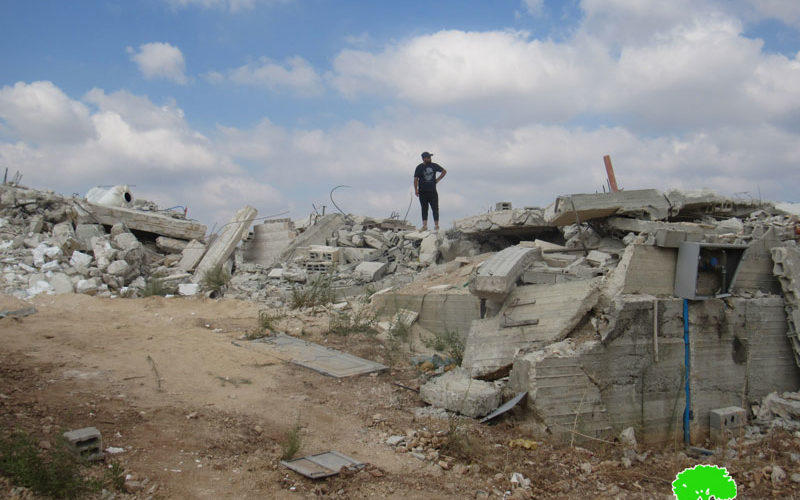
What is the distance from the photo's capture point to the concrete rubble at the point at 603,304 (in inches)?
223

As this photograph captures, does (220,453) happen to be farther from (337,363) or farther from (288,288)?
(288,288)

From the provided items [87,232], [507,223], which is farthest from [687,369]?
[87,232]

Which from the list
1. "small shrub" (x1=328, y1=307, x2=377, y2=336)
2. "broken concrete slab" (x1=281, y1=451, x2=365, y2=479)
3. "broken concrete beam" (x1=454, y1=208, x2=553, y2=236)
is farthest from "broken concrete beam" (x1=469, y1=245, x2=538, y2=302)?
"broken concrete beam" (x1=454, y1=208, x2=553, y2=236)

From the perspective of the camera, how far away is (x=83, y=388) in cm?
521

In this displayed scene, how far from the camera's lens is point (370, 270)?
11.9m

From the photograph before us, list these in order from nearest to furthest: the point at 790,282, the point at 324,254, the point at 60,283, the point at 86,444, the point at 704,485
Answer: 1. the point at 704,485
2. the point at 86,444
3. the point at 790,282
4. the point at 60,283
5. the point at 324,254

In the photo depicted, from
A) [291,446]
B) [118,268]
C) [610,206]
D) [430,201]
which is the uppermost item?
[430,201]

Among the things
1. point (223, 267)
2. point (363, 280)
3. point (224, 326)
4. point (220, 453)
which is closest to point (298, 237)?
point (223, 267)

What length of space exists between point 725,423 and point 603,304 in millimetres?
1999

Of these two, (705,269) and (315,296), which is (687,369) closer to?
(705,269)

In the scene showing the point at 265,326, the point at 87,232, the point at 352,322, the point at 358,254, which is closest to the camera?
the point at 265,326

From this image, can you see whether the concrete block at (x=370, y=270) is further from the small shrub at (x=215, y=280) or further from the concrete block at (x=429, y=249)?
the small shrub at (x=215, y=280)

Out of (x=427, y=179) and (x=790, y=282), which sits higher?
(x=427, y=179)

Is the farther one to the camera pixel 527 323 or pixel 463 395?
pixel 527 323
